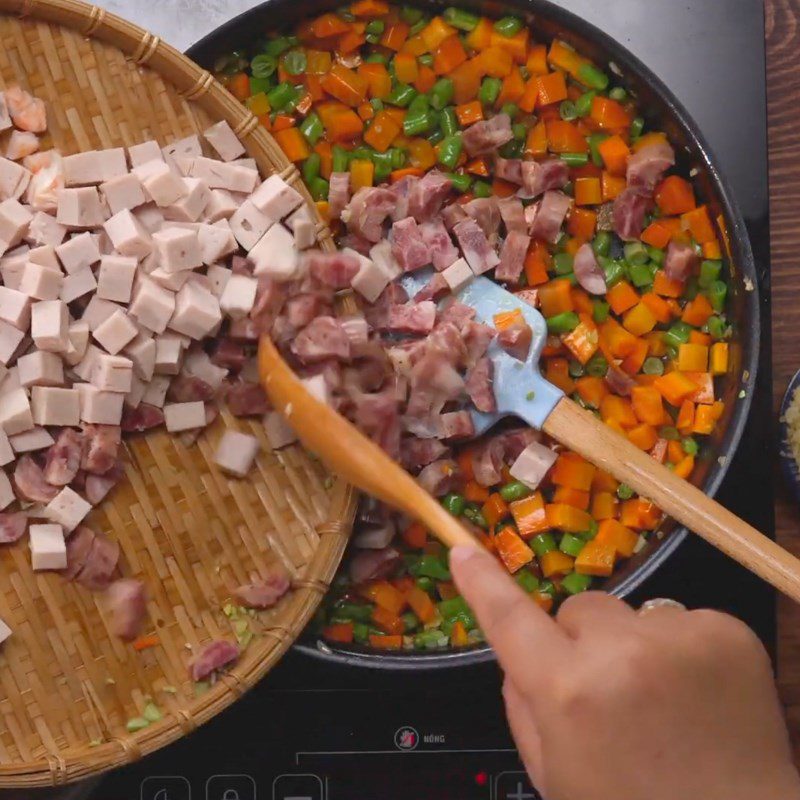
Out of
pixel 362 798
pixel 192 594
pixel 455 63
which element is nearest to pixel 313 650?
pixel 192 594

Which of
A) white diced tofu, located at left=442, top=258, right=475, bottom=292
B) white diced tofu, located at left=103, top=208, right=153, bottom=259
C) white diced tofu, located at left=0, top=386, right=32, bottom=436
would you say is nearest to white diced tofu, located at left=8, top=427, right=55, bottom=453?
white diced tofu, located at left=0, top=386, right=32, bottom=436

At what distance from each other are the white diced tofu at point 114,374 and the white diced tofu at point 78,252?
6.2 inches

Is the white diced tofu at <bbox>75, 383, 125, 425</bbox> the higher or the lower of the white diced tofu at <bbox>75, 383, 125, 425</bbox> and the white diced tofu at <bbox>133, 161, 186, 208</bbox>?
the lower

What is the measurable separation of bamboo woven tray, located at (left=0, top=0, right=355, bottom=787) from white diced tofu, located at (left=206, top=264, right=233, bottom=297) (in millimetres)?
184

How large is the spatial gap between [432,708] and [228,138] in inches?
42.6

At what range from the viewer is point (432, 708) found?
172 cm

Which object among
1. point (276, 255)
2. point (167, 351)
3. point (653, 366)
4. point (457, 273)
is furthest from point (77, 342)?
point (653, 366)

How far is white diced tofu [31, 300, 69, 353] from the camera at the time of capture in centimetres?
145

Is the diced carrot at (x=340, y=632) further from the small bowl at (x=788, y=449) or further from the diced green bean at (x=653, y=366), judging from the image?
the small bowl at (x=788, y=449)

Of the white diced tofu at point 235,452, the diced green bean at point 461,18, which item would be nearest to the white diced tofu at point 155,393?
the white diced tofu at point 235,452

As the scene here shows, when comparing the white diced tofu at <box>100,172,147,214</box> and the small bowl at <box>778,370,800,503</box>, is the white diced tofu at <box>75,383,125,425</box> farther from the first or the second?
the small bowl at <box>778,370,800,503</box>

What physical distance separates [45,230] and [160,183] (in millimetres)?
202

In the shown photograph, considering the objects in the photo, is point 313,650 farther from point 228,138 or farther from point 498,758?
point 228,138

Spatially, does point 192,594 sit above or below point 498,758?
above
